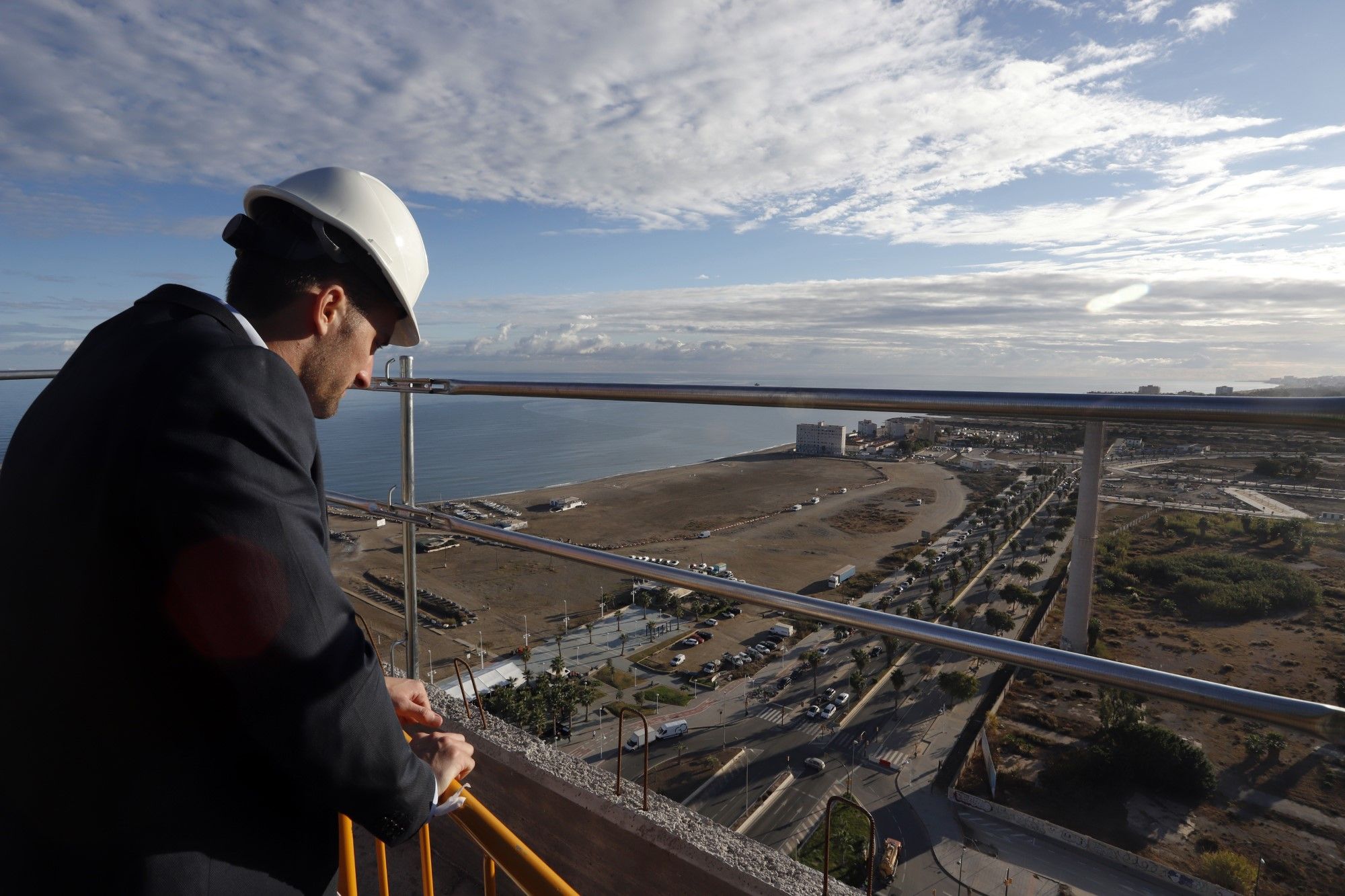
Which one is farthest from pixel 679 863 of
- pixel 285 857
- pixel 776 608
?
pixel 285 857

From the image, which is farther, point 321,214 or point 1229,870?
point 1229,870

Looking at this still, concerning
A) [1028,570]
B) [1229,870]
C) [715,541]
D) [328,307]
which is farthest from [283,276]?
[715,541]

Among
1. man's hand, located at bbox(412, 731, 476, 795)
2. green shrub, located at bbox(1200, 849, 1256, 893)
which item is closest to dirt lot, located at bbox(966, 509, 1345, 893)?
green shrub, located at bbox(1200, 849, 1256, 893)

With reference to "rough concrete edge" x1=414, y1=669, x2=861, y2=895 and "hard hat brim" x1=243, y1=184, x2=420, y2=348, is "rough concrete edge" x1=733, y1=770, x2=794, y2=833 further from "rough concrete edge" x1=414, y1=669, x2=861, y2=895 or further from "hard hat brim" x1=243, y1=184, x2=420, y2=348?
"hard hat brim" x1=243, y1=184, x2=420, y2=348

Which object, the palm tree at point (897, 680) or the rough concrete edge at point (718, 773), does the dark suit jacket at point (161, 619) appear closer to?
the rough concrete edge at point (718, 773)

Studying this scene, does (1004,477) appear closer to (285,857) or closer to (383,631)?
(285,857)

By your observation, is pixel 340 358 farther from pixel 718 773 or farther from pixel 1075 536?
pixel 718 773
